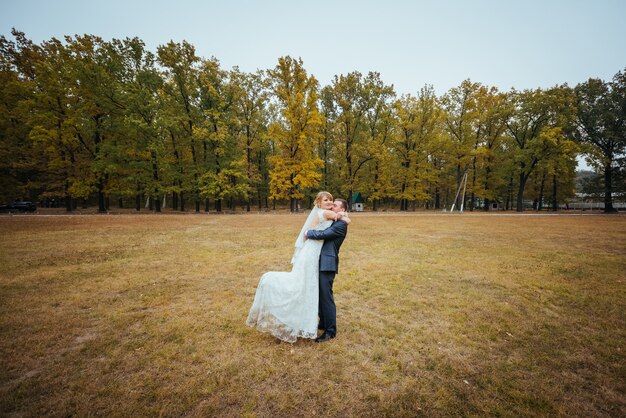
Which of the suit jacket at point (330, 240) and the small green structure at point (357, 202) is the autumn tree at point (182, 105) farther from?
the suit jacket at point (330, 240)

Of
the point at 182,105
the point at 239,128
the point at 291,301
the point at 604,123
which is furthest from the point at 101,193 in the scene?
the point at 604,123

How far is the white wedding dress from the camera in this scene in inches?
154

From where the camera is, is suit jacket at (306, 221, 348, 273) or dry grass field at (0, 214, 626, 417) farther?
suit jacket at (306, 221, 348, 273)

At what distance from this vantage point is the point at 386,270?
781cm

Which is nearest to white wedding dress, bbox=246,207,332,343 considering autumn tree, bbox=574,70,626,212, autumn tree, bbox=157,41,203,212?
autumn tree, bbox=157,41,203,212

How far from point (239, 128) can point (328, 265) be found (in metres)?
34.9

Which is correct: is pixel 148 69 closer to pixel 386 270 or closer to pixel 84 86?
pixel 84 86

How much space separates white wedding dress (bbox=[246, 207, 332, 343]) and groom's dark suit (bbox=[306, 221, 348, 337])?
0.11 meters

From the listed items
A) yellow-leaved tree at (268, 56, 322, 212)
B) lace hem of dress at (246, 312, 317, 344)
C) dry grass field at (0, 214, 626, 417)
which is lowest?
dry grass field at (0, 214, 626, 417)

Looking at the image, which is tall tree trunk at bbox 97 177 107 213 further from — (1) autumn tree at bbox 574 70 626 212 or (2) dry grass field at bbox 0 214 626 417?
(1) autumn tree at bbox 574 70 626 212

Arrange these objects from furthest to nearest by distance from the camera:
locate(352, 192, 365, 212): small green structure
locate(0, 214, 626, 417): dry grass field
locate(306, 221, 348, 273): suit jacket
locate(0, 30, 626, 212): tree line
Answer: locate(352, 192, 365, 212): small green structure < locate(0, 30, 626, 212): tree line < locate(306, 221, 348, 273): suit jacket < locate(0, 214, 626, 417): dry grass field

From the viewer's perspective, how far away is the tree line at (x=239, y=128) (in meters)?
25.5

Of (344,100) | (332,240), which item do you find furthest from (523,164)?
(332,240)

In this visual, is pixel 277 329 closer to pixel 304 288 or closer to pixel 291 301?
pixel 291 301
